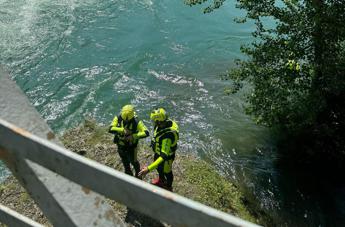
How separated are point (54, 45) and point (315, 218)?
1402cm

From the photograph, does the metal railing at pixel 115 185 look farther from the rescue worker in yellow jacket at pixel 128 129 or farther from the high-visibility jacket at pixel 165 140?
the rescue worker in yellow jacket at pixel 128 129

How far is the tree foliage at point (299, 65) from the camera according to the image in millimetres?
12510

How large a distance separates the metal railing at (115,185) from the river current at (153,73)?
11191 mm

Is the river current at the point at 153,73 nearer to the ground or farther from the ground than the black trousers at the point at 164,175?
nearer to the ground

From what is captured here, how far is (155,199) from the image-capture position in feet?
5.47

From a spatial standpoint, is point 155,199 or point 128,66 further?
point 128,66

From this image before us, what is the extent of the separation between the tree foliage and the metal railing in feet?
37.2

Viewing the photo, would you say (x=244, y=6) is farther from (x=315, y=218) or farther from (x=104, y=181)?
(x=104, y=181)

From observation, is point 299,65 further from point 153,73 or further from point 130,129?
point 153,73

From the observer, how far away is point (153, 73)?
20.0m

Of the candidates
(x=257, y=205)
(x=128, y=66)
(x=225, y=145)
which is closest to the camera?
(x=257, y=205)

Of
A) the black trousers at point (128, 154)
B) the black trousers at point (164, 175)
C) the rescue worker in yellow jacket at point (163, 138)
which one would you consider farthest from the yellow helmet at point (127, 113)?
the black trousers at point (164, 175)

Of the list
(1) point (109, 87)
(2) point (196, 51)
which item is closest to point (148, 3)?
(2) point (196, 51)

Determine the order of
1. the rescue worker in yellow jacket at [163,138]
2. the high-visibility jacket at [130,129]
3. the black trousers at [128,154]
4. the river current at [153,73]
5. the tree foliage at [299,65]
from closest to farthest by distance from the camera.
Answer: the rescue worker in yellow jacket at [163,138]
the high-visibility jacket at [130,129]
the black trousers at [128,154]
the tree foliage at [299,65]
the river current at [153,73]
